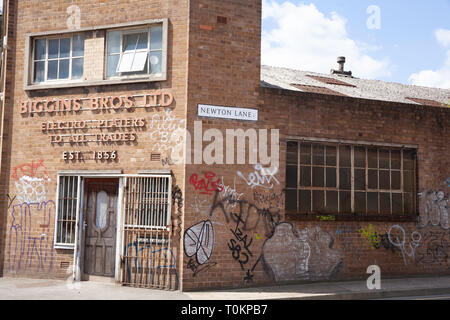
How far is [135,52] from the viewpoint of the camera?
10.1m

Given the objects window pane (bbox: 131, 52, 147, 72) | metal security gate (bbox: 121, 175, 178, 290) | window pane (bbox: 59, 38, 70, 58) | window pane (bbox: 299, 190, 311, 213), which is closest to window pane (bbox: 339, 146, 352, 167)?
window pane (bbox: 299, 190, 311, 213)

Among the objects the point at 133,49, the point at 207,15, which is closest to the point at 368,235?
the point at 207,15

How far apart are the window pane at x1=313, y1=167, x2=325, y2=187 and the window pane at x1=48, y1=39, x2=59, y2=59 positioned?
252 inches

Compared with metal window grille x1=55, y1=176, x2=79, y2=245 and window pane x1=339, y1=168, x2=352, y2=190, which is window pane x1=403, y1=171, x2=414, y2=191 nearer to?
window pane x1=339, y1=168, x2=352, y2=190

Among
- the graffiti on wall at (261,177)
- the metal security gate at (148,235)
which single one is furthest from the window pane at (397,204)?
the metal security gate at (148,235)

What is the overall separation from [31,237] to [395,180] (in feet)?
27.7

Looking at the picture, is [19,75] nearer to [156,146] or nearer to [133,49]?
[133,49]

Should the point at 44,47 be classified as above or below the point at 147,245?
above

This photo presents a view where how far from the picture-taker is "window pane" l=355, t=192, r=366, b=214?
35.7 feet

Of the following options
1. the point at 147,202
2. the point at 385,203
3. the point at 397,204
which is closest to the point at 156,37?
the point at 147,202

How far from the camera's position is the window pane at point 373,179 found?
11094 mm

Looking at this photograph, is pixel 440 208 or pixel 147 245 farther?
pixel 440 208

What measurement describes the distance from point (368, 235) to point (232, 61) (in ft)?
16.3

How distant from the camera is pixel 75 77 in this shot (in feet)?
34.3
